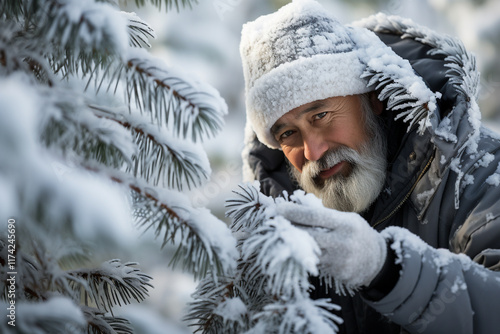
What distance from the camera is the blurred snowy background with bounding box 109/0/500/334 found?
4578 millimetres

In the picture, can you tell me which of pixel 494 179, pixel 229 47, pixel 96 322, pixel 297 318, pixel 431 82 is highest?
pixel 229 47

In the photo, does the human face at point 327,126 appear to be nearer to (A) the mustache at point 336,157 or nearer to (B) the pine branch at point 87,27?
(A) the mustache at point 336,157

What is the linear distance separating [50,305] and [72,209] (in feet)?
0.61

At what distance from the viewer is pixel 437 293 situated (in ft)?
3.76

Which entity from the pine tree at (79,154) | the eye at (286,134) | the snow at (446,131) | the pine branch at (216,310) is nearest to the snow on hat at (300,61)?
the eye at (286,134)

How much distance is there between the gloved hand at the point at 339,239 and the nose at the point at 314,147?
871mm

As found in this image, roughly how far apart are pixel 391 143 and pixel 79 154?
5.47ft

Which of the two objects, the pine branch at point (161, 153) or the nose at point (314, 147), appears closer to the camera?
the pine branch at point (161, 153)

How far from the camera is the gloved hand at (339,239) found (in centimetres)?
101

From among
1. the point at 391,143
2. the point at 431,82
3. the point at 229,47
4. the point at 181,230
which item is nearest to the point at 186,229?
the point at 181,230

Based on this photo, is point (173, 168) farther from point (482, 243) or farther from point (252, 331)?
point (482, 243)

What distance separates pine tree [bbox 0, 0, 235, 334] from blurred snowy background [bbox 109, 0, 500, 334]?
10.8 ft

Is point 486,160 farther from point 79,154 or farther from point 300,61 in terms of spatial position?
point 79,154

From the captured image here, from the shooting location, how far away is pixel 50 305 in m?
0.67
